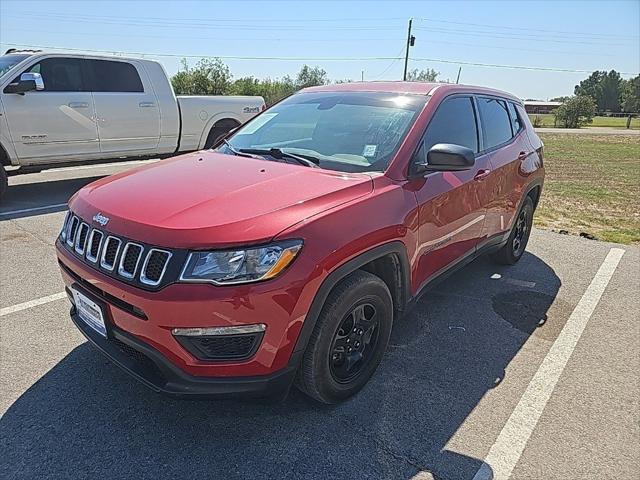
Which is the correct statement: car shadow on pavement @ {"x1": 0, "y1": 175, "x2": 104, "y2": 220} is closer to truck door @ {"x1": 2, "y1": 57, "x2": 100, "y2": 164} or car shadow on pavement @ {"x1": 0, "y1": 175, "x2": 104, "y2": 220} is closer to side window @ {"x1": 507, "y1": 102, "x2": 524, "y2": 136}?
truck door @ {"x1": 2, "y1": 57, "x2": 100, "y2": 164}

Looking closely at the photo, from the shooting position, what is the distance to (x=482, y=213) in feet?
12.8

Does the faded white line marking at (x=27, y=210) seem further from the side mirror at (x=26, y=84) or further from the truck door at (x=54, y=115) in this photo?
the side mirror at (x=26, y=84)

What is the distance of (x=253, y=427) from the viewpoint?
8.36 feet

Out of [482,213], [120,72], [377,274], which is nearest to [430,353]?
[377,274]

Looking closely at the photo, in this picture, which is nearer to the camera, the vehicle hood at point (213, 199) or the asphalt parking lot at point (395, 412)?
the vehicle hood at point (213, 199)

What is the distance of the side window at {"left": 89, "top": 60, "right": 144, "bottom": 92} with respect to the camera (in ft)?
25.7

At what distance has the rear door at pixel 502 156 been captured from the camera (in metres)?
4.10

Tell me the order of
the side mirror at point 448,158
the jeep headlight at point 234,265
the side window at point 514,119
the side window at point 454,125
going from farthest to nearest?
the side window at point 514,119 < the side window at point 454,125 < the side mirror at point 448,158 < the jeep headlight at point 234,265

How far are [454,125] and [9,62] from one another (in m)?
6.80

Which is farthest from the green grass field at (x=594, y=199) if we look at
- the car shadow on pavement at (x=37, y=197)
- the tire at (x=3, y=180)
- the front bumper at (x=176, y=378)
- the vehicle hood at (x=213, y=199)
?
the tire at (x=3, y=180)

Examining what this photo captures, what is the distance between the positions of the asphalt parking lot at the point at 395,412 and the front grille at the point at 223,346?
0.55 m

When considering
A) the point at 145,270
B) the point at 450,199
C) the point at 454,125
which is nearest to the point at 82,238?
the point at 145,270

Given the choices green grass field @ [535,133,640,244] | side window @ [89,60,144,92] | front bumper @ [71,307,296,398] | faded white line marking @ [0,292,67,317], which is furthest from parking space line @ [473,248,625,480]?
side window @ [89,60,144,92]

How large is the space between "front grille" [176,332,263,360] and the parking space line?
124 cm
